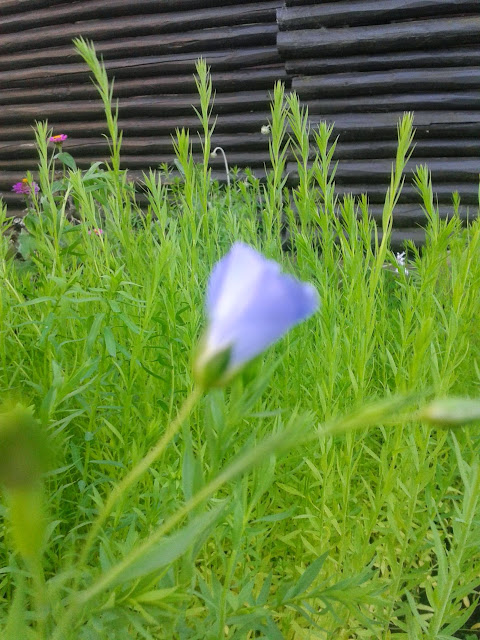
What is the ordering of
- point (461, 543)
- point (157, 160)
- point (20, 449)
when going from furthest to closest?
point (157, 160) → point (461, 543) → point (20, 449)

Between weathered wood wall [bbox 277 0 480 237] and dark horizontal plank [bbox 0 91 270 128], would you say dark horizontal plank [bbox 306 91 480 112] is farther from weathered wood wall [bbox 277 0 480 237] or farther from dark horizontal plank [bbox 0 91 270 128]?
dark horizontal plank [bbox 0 91 270 128]

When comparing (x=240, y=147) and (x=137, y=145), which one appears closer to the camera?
(x=240, y=147)

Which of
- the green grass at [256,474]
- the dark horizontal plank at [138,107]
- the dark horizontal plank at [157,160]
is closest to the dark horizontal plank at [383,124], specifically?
the dark horizontal plank at [138,107]

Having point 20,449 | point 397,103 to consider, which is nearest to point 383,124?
point 397,103

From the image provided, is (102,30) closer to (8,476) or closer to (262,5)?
(262,5)

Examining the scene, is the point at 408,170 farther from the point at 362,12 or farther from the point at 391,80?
the point at 362,12

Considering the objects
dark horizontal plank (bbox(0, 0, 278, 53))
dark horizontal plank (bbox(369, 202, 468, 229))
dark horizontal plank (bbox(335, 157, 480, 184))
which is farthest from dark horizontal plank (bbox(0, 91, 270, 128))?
dark horizontal plank (bbox(369, 202, 468, 229))

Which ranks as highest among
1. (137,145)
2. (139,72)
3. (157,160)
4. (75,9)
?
(75,9)
